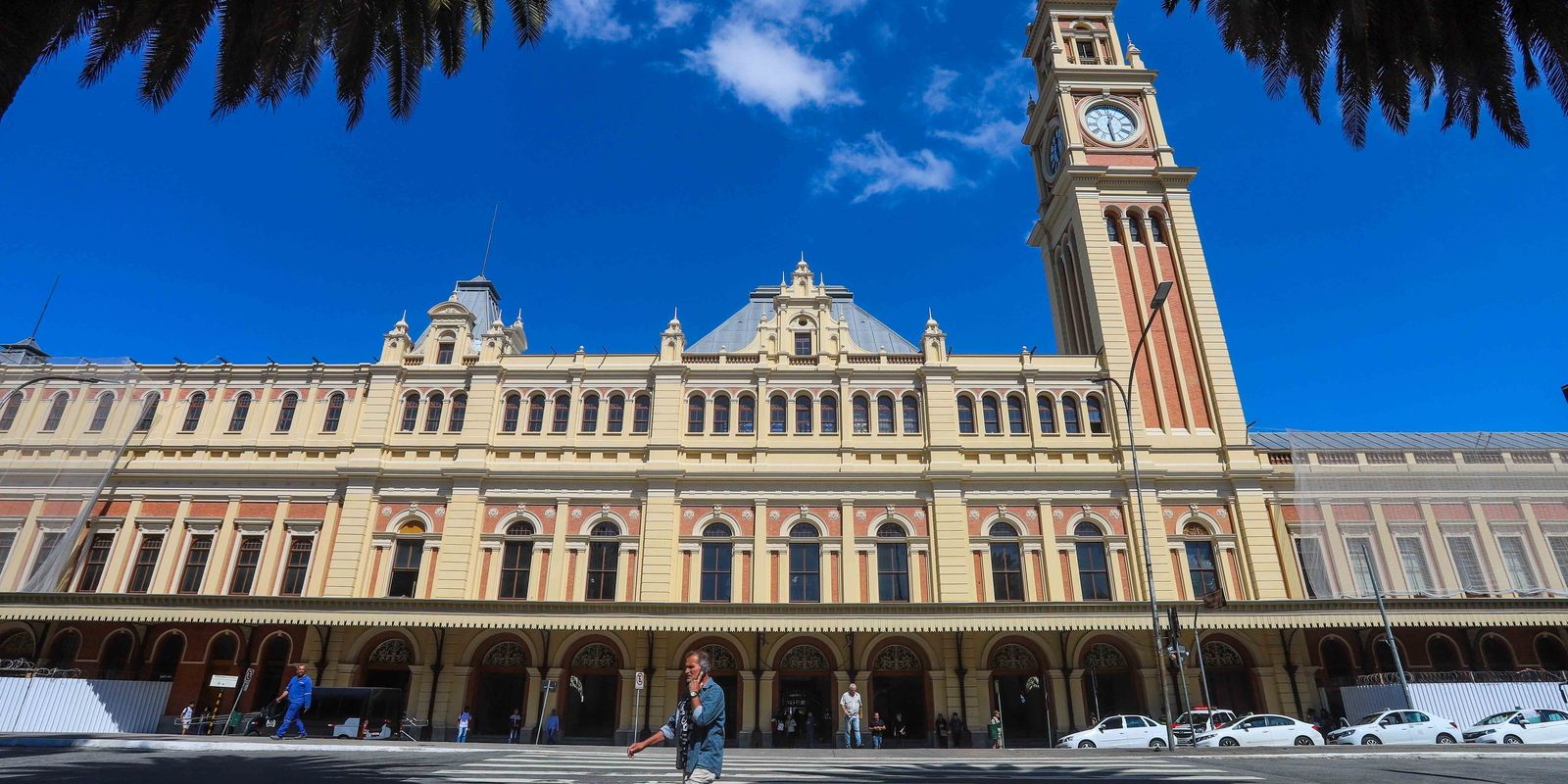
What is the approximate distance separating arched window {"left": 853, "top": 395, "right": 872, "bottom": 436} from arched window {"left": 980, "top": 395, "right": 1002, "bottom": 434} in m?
4.80

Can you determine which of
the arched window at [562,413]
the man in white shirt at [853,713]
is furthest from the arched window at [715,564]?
the arched window at [562,413]

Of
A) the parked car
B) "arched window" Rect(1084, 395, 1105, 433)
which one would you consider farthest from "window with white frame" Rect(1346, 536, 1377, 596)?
"arched window" Rect(1084, 395, 1105, 433)

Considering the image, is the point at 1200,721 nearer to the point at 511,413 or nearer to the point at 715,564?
the point at 715,564

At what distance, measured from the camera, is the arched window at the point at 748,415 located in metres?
34.2

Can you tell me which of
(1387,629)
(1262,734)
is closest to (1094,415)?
(1387,629)

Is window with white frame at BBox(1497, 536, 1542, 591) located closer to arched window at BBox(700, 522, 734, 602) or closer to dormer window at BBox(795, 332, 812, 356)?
dormer window at BBox(795, 332, 812, 356)

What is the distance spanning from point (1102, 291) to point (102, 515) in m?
42.4

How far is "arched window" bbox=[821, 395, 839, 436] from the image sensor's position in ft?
112

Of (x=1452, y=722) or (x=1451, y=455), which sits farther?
(x=1451, y=455)

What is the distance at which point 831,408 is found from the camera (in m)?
34.8

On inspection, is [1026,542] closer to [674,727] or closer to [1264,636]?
[1264,636]

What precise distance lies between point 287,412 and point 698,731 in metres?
34.1

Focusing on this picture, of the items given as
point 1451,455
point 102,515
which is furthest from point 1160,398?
point 102,515

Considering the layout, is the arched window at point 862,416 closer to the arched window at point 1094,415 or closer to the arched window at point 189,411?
the arched window at point 1094,415
